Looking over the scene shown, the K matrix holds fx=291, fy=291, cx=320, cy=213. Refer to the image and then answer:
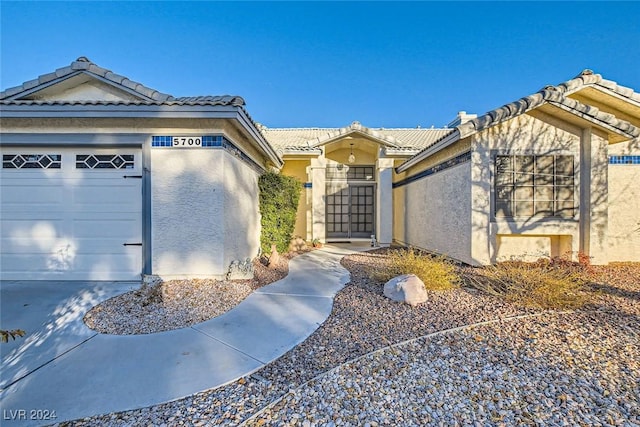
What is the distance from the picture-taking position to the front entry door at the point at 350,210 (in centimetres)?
1394

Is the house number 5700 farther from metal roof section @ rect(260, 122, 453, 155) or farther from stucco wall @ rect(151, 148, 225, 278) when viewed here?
metal roof section @ rect(260, 122, 453, 155)

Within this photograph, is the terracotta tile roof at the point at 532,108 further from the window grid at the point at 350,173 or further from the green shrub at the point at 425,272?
the window grid at the point at 350,173

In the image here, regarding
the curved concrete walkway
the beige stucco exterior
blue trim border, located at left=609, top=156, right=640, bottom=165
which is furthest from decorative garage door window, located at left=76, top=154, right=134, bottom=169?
blue trim border, located at left=609, top=156, right=640, bottom=165

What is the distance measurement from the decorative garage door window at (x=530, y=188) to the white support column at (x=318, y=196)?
22.3 feet

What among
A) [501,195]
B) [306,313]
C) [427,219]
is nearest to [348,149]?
[427,219]

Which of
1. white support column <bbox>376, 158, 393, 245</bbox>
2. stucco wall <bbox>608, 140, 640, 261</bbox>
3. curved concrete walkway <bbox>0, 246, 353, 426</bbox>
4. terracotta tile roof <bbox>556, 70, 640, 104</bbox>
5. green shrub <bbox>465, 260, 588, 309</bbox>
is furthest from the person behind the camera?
white support column <bbox>376, 158, 393, 245</bbox>

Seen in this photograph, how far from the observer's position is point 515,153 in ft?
25.1

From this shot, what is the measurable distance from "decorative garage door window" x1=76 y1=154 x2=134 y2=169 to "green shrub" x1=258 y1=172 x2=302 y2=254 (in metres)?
3.72

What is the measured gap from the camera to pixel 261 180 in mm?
9102

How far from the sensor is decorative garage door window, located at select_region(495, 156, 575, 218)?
7.66 metres

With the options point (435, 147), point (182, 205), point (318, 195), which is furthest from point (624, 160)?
point (182, 205)

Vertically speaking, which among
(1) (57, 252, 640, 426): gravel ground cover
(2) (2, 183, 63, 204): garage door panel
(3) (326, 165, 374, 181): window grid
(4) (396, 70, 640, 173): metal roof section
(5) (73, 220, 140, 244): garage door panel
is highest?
(4) (396, 70, 640, 173): metal roof section

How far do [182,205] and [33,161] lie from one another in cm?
326

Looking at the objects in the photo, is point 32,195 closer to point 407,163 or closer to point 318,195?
point 318,195
